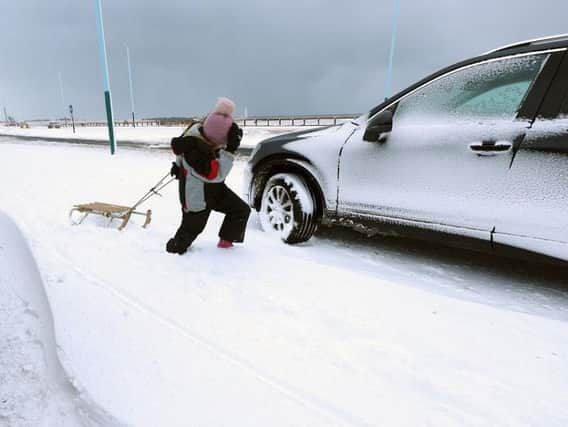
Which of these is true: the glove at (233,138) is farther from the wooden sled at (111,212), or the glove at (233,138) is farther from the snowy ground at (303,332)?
the wooden sled at (111,212)

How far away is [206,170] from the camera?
283cm

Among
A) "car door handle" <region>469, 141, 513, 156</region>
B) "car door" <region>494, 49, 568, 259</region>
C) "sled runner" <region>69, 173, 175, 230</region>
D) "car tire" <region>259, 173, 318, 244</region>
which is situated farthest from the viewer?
"sled runner" <region>69, 173, 175, 230</region>

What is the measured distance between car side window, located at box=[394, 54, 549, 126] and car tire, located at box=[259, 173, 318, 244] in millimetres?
1060

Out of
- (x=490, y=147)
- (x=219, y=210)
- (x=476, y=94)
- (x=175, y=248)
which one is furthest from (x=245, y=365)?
(x=476, y=94)

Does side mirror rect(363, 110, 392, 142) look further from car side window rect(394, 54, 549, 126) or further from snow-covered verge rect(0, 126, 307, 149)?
snow-covered verge rect(0, 126, 307, 149)

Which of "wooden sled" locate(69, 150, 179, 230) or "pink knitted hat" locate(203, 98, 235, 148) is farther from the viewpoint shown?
"wooden sled" locate(69, 150, 179, 230)

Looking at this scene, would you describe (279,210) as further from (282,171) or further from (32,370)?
(32,370)

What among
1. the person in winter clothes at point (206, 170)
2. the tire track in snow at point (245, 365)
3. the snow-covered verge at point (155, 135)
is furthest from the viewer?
the snow-covered verge at point (155, 135)

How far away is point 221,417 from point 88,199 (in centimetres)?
479

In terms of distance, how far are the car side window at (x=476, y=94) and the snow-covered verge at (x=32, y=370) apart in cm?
279

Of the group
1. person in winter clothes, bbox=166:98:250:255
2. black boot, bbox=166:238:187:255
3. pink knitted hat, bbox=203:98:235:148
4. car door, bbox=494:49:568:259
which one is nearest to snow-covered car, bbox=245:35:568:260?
car door, bbox=494:49:568:259

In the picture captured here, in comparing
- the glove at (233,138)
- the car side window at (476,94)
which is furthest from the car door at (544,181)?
the glove at (233,138)

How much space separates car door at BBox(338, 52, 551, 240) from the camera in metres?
2.40

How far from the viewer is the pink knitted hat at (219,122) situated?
112 inches
